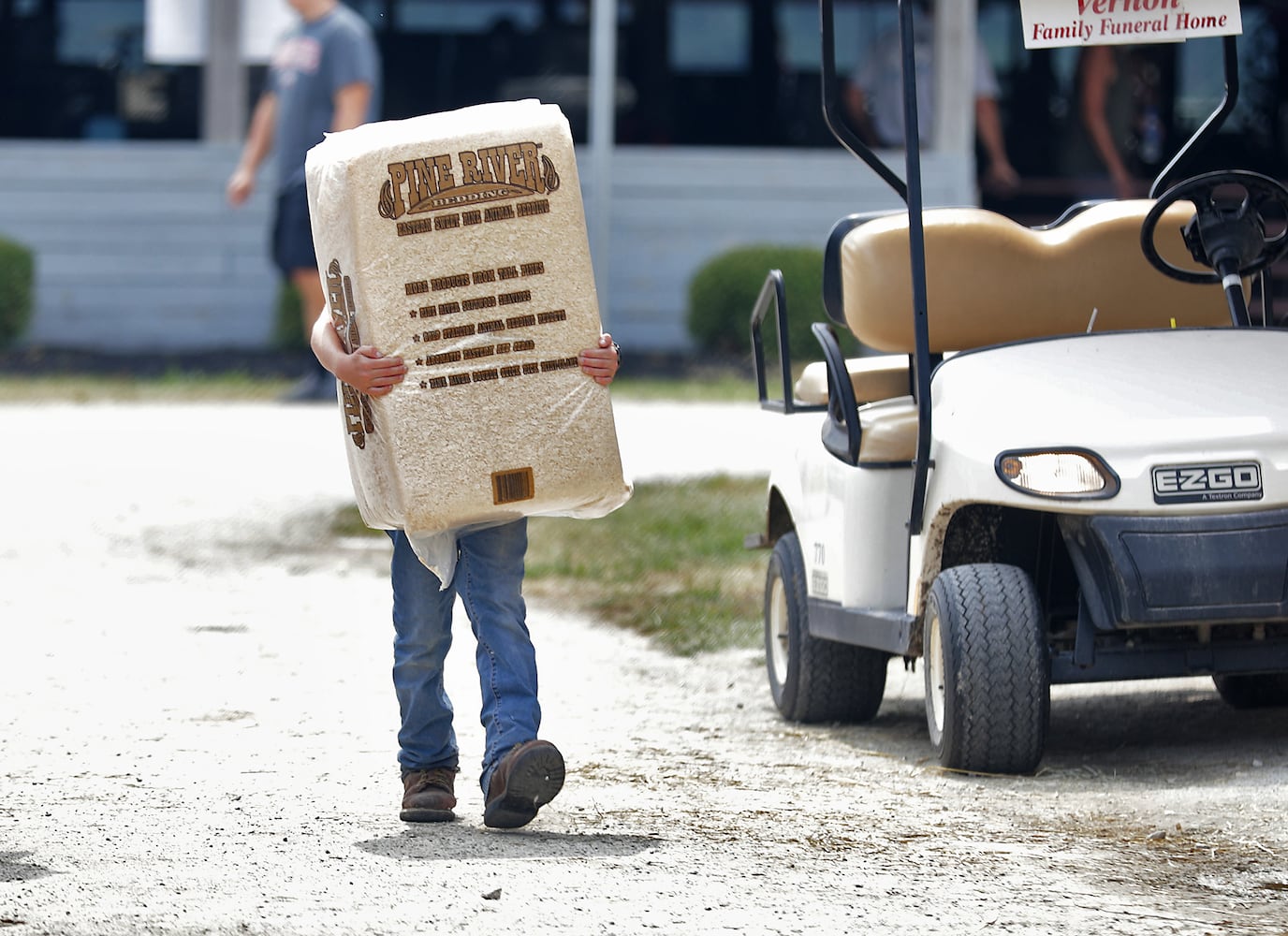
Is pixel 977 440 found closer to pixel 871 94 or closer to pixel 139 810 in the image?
pixel 139 810

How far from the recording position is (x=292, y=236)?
44.6ft

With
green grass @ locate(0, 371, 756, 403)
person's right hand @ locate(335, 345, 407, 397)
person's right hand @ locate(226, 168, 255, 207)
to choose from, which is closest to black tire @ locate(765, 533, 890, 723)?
person's right hand @ locate(335, 345, 407, 397)

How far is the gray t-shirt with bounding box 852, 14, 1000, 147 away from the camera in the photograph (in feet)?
58.9

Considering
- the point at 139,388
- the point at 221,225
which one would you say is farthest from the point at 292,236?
the point at 221,225

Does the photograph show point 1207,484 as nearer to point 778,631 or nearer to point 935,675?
point 935,675

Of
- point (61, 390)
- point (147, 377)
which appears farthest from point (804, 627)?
point (147, 377)

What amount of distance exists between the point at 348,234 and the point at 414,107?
14.2 m

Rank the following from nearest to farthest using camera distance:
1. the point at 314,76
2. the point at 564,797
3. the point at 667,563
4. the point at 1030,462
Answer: the point at 564,797 → the point at 1030,462 → the point at 667,563 → the point at 314,76

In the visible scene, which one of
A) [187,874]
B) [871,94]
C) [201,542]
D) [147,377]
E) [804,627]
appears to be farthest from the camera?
[871,94]

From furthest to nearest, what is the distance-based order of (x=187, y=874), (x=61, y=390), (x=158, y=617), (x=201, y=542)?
(x=61, y=390) → (x=201, y=542) → (x=158, y=617) → (x=187, y=874)

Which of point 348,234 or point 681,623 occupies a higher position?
point 348,234

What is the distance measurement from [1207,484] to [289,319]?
1302 centimetres

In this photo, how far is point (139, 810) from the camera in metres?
5.05

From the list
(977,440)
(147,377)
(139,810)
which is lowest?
(147,377)
